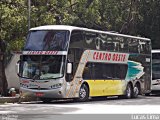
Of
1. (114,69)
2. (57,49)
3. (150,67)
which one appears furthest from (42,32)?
(150,67)

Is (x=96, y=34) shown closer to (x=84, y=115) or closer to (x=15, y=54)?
(x=15, y=54)

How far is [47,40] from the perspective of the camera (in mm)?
20719

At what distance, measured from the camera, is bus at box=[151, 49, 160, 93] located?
99.8 ft

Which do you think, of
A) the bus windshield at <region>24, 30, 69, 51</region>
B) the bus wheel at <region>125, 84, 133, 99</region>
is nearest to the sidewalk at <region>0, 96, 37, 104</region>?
the bus windshield at <region>24, 30, 69, 51</region>

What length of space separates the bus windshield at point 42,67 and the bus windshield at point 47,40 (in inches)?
17.3

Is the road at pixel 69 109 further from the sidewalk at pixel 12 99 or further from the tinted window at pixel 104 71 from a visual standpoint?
the tinted window at pixel 104 71

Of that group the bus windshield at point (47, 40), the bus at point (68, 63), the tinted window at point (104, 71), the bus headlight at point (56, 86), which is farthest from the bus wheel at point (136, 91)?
the bus windshield at point (47, 40)

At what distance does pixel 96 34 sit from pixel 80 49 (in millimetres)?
2030

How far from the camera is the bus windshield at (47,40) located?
20.5m

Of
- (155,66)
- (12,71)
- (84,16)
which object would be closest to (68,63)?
(12,71)

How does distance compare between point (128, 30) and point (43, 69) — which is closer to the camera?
point (43, 69)

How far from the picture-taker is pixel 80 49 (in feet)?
69.6

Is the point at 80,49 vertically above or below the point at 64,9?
below

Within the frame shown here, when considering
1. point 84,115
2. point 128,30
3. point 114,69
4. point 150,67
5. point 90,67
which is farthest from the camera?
point 128,30
